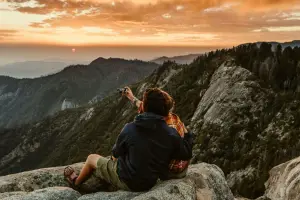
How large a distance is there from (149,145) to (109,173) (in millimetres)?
2534

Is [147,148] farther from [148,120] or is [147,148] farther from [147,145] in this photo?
[148,120]

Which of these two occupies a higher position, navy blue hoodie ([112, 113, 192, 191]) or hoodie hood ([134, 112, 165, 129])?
hoodie hood ([134, 112, 165, 129])

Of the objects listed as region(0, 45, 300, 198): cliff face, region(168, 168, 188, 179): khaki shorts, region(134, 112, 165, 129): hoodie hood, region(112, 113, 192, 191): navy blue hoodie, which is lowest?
region(0, 45, 300, 198): cliff face

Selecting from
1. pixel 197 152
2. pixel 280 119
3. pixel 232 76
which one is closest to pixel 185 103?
pixel 232 76

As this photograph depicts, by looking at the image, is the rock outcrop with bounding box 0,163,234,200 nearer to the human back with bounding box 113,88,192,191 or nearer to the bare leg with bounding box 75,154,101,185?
the bare leg with bounding box 75,154,101,185

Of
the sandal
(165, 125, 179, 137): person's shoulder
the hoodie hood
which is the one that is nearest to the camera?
the hoodie hood

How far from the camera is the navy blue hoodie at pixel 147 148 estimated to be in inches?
425

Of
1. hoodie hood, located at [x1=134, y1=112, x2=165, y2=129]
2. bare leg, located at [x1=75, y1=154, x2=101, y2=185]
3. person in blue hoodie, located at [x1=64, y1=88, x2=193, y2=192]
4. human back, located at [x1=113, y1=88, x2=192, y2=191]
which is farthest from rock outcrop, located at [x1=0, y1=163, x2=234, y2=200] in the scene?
hoodie hood, located at [x1=134, y1=112, x2=165, y2=129]

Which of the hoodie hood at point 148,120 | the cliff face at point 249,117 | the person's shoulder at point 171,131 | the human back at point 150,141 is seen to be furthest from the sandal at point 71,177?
the cliff face at point 249,117

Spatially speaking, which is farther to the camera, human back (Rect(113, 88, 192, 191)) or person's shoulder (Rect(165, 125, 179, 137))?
person's shoulder (Rect(165, 125, 179, 137))

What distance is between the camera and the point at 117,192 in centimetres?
1216

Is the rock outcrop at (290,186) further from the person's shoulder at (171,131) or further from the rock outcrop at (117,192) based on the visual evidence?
the person's shoulder at (171,131)

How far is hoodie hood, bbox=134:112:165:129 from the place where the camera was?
1073cm

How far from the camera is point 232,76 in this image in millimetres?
73062
